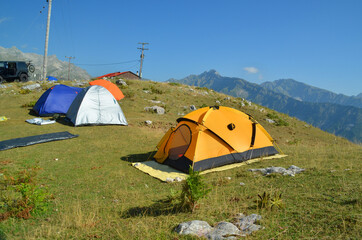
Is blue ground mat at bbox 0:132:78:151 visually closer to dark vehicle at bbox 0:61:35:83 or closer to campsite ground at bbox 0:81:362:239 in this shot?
campsite ground at bbox 0:81:362:239

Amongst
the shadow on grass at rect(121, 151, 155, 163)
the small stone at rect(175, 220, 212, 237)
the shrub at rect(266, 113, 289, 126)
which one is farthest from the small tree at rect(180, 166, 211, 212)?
the shrub at rect(266, 113, 289, 126)

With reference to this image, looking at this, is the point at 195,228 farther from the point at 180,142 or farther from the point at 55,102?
the point at 55,102

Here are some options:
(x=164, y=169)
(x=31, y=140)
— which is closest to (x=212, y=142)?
(x=164, y=169)

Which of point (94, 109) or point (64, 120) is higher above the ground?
point (94, 109)

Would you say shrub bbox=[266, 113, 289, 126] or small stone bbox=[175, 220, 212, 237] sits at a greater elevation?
small stone bbox=[175, 220, 212, 237]

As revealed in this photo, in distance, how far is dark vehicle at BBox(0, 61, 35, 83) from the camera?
2922cm

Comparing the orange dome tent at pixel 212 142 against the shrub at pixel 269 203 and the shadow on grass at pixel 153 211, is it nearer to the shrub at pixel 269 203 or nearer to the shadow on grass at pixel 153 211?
the shadow on grass at pixel 153 211

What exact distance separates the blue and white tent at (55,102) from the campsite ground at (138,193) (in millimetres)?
3679

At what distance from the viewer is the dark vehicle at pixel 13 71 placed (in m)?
29.2

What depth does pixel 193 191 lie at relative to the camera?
4613 mm

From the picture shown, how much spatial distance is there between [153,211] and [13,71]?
32836mm

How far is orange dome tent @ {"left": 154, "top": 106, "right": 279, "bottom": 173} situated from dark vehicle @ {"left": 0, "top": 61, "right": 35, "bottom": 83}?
1116 inches

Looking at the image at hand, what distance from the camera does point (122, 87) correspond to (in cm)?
2756

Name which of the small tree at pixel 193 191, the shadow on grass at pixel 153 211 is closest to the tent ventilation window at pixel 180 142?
the shadow on grass at pixel 153 211
